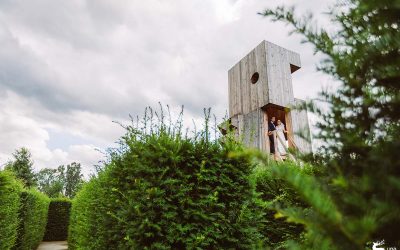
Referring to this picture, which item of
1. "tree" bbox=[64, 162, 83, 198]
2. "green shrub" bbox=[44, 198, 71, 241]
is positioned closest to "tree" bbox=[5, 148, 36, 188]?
"green shrub" bbox=[44, 198, 71, 241]

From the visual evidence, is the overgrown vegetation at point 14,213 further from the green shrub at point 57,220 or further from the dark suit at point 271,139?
the green shrub at point 57,220

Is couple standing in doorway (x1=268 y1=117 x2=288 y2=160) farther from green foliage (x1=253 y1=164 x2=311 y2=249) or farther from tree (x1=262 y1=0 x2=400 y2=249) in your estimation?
tree (x1=262 y1=0 x2=400 y2=249)

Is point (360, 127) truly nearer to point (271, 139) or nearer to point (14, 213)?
point (14, 213)

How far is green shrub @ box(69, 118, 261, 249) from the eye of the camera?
152 inches

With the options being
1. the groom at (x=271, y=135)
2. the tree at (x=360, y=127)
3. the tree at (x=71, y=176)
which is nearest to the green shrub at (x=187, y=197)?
the tree at (x=360, y=127)

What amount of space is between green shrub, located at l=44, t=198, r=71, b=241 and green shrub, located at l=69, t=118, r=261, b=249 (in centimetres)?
2172

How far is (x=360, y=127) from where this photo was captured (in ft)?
4.09

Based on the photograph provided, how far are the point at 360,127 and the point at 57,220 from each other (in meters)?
26.2

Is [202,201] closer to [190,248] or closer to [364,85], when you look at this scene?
[190,248]

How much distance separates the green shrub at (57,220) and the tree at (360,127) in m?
25.8

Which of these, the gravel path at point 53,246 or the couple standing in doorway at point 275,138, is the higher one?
the couple standing in doorway at point 275,138

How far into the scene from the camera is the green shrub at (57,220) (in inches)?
915

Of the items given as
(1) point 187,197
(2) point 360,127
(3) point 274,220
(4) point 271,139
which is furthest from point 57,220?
(2) point 360,127

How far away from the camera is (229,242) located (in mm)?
4090
